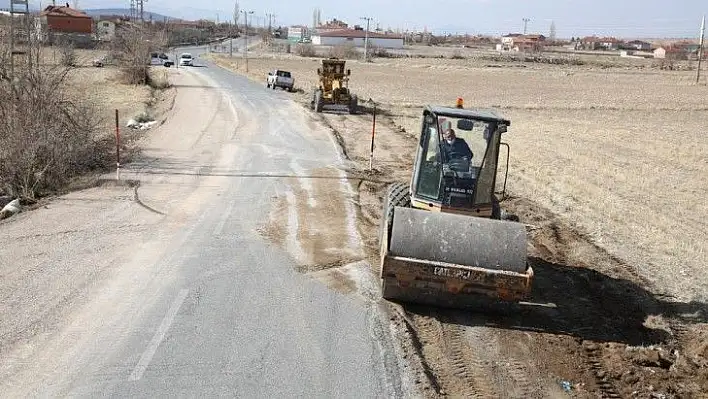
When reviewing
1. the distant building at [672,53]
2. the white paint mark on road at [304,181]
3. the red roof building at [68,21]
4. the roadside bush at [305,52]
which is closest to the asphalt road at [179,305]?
the white paint mark on road at [304,181]

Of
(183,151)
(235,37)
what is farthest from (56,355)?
(235,37)

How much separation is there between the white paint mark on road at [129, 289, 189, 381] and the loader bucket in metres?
2.59

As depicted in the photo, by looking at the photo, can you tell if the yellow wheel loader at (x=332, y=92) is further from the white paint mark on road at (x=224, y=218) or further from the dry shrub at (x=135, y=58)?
the white paint mark on road at (x=224, y=218)

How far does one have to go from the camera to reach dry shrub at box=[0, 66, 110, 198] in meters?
15.2

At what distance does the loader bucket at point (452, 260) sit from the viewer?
8.81 metres

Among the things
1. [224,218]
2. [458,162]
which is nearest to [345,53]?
[224,218]

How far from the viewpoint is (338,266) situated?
10.9 m

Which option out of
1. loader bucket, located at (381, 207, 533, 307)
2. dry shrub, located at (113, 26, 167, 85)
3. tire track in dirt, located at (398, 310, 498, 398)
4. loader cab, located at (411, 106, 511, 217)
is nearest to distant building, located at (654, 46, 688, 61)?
dry shrub, located at (113, 26, 167, 85)

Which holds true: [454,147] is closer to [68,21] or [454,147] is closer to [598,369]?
[598,369]

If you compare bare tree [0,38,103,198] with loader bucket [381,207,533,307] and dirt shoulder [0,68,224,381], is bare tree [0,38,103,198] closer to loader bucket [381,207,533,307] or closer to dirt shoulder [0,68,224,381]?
dirt shoulder [0,68,224,381]

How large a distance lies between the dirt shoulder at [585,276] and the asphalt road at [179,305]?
0.81m

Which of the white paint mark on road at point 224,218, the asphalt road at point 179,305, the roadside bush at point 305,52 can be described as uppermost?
the asphalt road at point 179,305

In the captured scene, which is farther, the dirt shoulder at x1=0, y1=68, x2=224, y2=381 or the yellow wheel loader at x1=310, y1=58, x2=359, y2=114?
the yellow wheel loader at x1=310, y1=58, x2=359, y2=114

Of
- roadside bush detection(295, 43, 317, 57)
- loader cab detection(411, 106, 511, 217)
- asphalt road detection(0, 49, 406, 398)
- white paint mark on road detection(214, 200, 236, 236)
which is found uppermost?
loader cab detection(411, 106, 511, 217)
